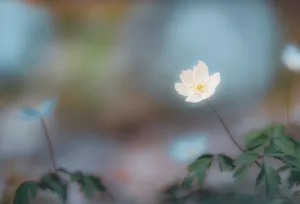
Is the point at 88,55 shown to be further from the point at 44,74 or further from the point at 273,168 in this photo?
the point at 273,168

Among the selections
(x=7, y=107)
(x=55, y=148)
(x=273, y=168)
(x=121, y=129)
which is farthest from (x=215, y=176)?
(x=7, y=107)

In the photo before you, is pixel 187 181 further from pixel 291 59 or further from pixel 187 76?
pixel 291 59

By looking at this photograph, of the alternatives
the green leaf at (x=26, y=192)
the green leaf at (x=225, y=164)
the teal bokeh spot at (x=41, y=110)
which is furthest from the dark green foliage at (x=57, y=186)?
the green leaf at (x=225, y=164)

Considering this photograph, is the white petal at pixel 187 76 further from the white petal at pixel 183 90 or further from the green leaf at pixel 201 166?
the green leaf at pixel 201 166

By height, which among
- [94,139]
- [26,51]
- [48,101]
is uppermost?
[26,51]

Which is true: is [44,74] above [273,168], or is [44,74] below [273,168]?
above

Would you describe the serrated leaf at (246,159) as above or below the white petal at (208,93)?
below
